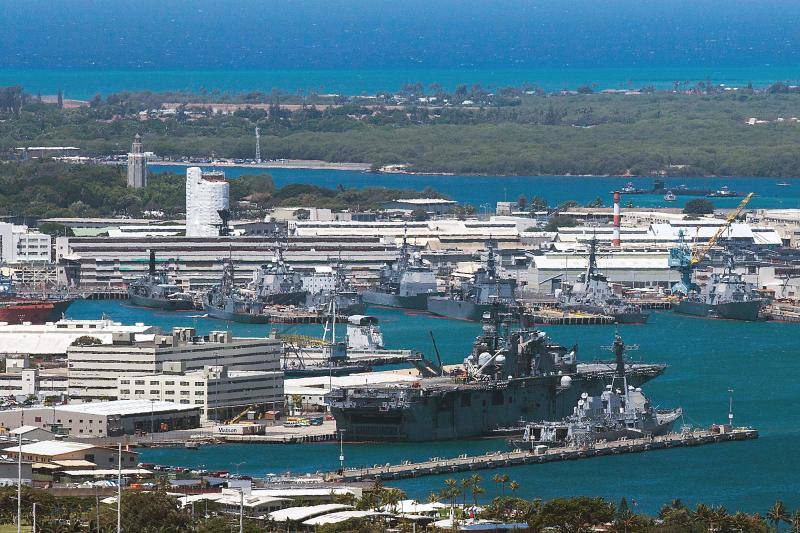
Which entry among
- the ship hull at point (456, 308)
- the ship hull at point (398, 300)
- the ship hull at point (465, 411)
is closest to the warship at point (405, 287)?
the ship hull at point (398, 300)

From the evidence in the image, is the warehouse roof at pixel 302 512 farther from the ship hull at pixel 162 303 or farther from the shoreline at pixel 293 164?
the shoreline at pixel 293 164

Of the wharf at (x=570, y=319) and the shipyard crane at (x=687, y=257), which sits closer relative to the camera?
the wharf at (x=570, y=319)

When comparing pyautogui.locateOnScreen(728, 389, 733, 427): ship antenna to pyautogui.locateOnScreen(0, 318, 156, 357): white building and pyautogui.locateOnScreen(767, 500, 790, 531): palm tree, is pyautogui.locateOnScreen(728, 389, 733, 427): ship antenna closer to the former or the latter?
pyautogui.locateOnScreen(767, 500, 790, 531): palm tree

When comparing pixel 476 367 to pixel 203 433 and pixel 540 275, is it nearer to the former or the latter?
pixel 203 433

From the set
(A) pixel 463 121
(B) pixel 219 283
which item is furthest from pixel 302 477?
(A) pixel 463 121

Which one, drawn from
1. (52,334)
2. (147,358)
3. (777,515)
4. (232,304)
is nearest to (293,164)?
(232,304)

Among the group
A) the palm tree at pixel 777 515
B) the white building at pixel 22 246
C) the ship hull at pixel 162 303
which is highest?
the white building at pixel 22 246
